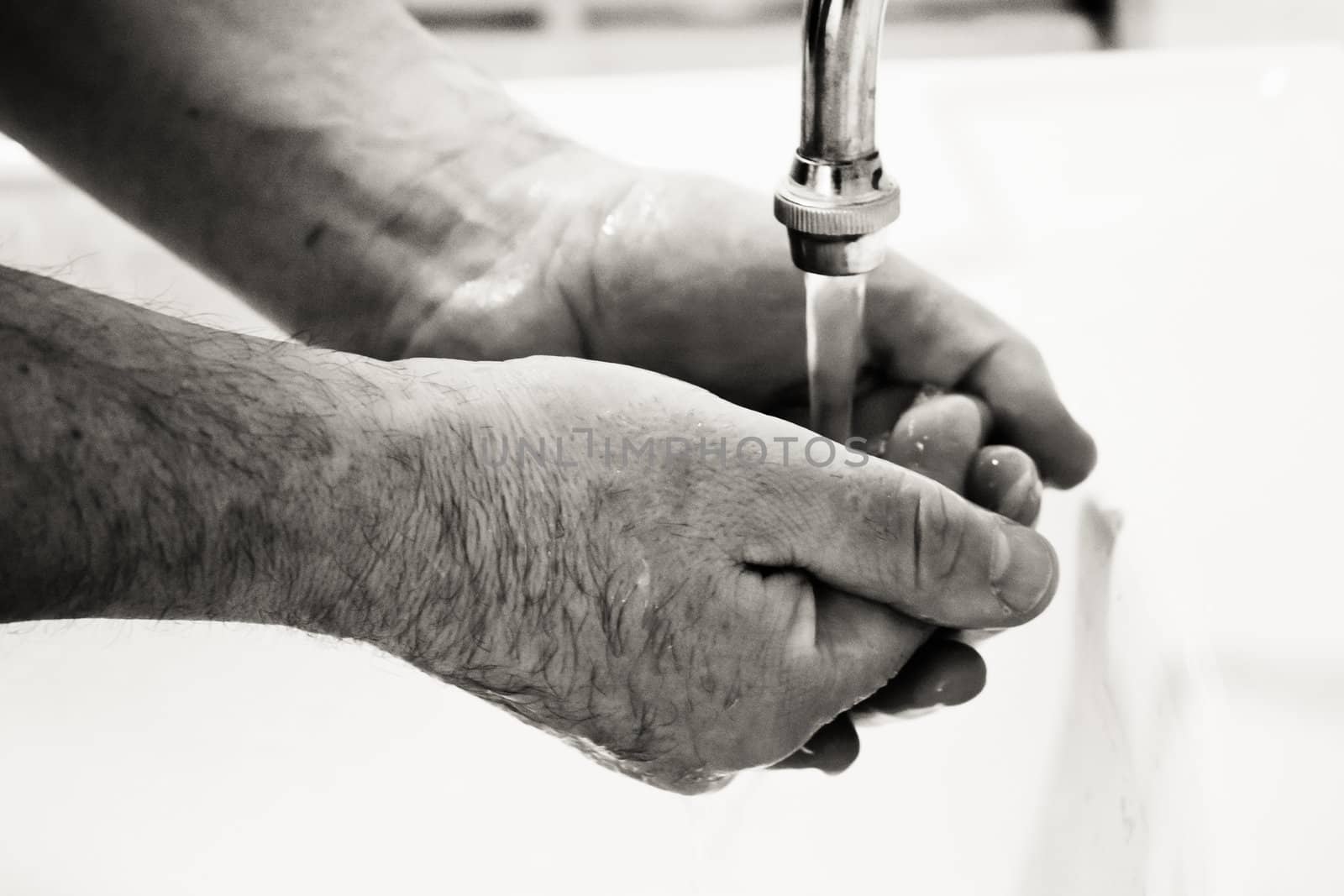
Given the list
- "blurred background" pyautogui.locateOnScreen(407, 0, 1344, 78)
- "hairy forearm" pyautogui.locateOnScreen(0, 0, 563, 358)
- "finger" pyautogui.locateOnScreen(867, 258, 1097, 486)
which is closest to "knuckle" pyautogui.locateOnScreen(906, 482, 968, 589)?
"finger" pyautogui.locateOnScreen(867, 258, 1097, 486)

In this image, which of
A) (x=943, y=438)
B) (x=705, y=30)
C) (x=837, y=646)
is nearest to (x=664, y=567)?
(x=837, y=646)

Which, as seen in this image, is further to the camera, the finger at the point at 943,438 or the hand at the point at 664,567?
the finger at the point at 943,438

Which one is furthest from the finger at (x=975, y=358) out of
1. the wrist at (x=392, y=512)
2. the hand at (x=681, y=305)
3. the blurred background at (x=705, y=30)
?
the blurred background at (x=705, y=30)

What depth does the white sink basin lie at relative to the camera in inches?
17.2

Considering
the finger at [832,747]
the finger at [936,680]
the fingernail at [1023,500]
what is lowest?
the finger at [832,747]

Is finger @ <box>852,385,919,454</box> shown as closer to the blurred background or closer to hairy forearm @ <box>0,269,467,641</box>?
hairy forearm @ <box>0,269,467,641</box>

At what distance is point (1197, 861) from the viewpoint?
350 millimetres

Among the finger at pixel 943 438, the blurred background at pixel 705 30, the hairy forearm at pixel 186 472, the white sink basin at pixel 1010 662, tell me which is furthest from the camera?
the blurred background at pixel 705 30

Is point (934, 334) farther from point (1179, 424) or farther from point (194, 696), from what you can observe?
point (194, 696)

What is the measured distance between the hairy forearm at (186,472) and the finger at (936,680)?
0.72 feet

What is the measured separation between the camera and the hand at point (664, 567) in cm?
40

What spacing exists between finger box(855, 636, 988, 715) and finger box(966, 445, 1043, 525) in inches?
2.5

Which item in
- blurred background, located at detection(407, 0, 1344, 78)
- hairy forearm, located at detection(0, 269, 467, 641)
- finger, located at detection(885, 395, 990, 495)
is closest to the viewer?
hairy forearm, located at detection(0, 269, 467, 641)

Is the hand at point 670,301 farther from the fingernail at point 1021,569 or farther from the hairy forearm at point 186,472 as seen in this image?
the hairy forearm at point 186,472
